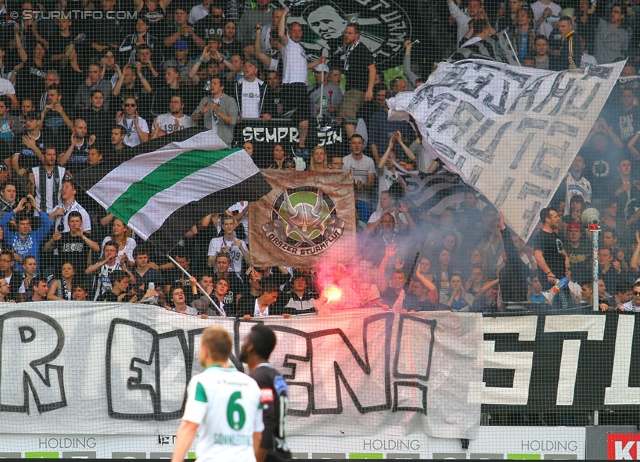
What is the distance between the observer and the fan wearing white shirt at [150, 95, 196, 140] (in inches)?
557

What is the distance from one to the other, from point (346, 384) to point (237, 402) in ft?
18.0

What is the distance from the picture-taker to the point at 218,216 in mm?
13367

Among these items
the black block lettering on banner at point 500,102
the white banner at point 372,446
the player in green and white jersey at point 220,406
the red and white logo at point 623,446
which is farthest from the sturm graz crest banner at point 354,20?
the player in green and white jersey at point 220,406

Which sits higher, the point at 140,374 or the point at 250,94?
the point at 250,94

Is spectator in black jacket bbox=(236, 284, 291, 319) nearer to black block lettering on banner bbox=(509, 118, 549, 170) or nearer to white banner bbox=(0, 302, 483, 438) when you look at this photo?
white banner bbox=(0, 302, 483, 438)

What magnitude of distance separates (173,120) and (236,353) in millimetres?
4345

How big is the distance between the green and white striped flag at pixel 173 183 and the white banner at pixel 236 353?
1325mm

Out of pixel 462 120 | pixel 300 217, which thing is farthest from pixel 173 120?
pixel 462 120

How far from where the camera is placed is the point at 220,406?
19.2ft

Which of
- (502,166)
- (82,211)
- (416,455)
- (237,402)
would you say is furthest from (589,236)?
(237,402)

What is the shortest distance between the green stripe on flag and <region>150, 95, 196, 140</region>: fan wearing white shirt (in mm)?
1731

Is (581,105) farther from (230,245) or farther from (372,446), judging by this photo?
(372,446)

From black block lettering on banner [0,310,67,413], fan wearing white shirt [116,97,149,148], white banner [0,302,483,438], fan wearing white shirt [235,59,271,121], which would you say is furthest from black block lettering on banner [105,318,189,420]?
fan wearing white shirt [235,59,271,121]

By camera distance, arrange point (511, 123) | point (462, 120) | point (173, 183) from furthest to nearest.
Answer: point (462, 120), point (511, 123), point (173, 183)
